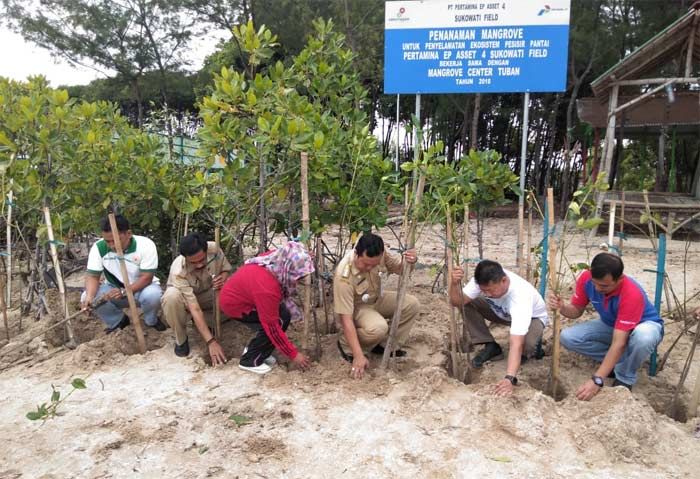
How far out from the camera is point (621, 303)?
9.34ft

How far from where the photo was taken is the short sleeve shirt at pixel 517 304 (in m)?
2.95

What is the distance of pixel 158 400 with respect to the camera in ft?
9.57

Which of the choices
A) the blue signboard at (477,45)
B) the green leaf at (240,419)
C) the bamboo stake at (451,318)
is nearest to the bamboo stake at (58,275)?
the green leaf at (240,419)

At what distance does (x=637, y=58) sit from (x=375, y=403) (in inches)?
289

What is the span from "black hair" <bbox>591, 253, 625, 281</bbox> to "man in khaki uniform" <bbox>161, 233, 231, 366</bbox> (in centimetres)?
234

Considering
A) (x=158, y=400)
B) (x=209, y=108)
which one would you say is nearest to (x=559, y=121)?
(x=209, y=108)

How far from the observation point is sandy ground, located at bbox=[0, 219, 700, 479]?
2320 mm

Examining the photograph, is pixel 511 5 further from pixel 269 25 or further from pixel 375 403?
pixel 269 25

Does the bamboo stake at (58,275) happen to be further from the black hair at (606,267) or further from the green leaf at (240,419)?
the black hair at (606,267)

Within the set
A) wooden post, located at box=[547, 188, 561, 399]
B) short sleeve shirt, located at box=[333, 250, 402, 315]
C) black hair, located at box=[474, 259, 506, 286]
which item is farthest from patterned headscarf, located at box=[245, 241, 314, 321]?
wooden post, located at box=[547, 188, 561, 399]

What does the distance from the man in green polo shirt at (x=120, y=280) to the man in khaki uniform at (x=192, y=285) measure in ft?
1.13

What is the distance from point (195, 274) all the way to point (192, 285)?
3.2 inches

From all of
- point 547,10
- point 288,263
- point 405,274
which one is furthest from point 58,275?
point 547,10

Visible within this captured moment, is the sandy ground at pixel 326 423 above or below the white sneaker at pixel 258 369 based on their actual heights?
below
